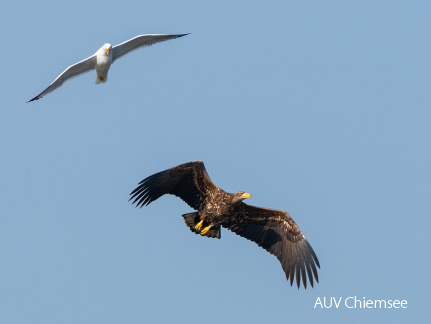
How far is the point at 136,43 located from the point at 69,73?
2.26m

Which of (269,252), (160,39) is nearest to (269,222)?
(269,252)

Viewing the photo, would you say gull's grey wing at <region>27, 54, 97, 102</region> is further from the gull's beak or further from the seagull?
the gull's beak

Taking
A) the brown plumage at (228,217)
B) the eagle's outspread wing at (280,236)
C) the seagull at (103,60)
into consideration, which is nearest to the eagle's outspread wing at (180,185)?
the brown plumage at (228,217)

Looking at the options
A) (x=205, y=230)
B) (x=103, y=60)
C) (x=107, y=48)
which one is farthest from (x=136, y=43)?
(x=205, y=230)

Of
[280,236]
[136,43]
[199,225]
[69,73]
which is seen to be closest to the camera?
[199,225]

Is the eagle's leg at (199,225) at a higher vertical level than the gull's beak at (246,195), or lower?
lower

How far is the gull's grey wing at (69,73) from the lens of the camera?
23141mm

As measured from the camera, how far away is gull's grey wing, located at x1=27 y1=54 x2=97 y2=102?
75.9 ft

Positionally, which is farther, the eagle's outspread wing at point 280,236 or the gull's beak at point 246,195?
the eagle's outspread wing at point 280,236

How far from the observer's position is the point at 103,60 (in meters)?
23.0

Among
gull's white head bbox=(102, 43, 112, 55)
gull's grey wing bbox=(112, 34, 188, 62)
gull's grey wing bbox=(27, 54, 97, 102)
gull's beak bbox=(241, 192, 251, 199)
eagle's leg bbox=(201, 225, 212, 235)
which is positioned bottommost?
eagle's leg bbox=(201, 225, 212, 235)

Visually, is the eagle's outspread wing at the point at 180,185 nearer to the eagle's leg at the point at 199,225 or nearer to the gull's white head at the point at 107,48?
the eagle's leg at the point at 199,225

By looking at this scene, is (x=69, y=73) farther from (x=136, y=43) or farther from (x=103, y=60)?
(x=136, y=43)

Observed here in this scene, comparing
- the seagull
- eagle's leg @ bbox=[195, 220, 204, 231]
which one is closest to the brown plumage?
eagle's leg @ bbox=[195, 220, 204, 231]
